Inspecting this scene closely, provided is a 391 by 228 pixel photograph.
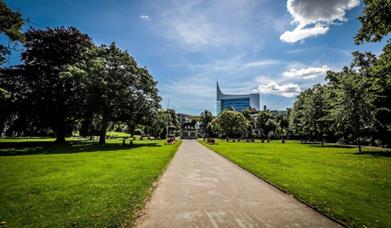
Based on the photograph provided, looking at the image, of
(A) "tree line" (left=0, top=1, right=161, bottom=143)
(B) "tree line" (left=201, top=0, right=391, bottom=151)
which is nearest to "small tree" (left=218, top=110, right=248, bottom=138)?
(B) "tree line" (left=201, top=0, right=391, bottom=151)

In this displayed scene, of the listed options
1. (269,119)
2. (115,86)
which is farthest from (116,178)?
(269,119)

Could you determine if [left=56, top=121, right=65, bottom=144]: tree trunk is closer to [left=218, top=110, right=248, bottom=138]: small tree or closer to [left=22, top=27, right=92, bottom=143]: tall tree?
[left=22, top=27, right=92, bottom=143]: tall tree

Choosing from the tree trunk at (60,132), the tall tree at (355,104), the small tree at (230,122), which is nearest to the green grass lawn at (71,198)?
the tree trunk at (60,132)

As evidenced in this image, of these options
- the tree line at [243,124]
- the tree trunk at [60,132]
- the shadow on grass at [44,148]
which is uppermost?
the tree line at [243,124]

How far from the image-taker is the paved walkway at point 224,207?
5172 millimetres

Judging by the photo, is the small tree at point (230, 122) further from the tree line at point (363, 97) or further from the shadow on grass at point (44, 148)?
the shadow on grass at point (44, 148)

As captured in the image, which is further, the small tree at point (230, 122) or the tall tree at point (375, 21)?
the small tree at point (230, 122)

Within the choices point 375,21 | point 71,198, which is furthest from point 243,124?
point 71,198

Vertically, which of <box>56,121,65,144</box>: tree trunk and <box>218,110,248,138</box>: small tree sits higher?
<box>218,110,248,138</box>: small tree

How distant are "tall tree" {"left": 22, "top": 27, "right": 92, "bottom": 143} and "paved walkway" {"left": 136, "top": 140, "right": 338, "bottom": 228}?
2786 centimetres

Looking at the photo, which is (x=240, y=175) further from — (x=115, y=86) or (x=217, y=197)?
(x=115, y=86)

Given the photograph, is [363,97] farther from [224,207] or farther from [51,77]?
[51,77]

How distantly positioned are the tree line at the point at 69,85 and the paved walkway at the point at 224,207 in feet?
88.0

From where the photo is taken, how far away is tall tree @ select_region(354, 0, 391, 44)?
498 inches
